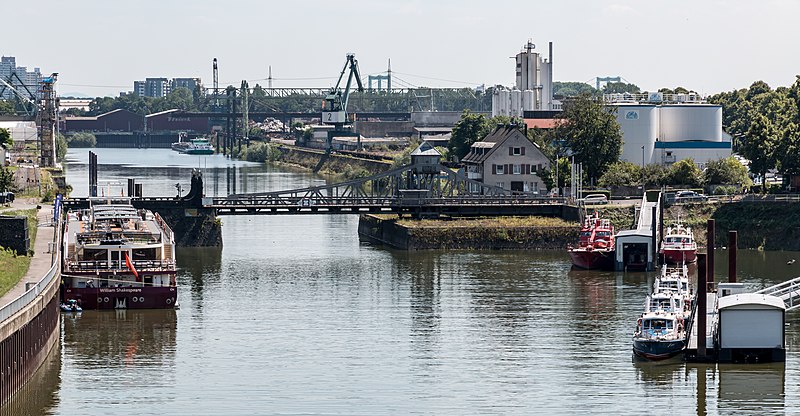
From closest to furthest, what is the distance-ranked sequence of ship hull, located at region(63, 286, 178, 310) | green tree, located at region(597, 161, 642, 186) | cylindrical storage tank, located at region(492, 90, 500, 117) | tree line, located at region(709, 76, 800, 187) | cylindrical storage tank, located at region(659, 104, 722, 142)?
ship hull, located at region(63, 286, 178, 310)
tree line, located at region(709, 76, 800, 187)
green tree, located at region(597, 161, 642, 186)
cylindrical storage tank, located at region(659, 104, 722, 142)
cylindrical storage tank, located at region(492, 90, 500, 117)

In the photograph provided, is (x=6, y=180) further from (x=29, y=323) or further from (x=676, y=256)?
(x=29, y=323)

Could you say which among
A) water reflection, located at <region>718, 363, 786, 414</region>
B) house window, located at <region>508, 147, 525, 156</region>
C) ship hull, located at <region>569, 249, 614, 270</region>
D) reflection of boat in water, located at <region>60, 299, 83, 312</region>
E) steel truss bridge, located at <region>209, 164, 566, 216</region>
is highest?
house window, located at <region>508, 147, 525, 156</region>

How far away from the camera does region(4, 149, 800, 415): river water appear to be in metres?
42.0

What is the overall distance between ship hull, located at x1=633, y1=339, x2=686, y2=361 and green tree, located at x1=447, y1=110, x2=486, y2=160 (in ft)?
223

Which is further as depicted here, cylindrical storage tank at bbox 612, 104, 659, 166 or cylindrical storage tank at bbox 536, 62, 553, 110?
cylindrical storage tank at bbox 536, 62, 553, 110

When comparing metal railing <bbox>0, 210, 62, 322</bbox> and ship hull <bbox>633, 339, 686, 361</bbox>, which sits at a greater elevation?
metal railing <bbox>0, 210, 62, 322</bbox>

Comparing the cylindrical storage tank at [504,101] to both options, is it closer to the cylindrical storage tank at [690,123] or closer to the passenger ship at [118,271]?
the cylindrical storage tank at [690,123]

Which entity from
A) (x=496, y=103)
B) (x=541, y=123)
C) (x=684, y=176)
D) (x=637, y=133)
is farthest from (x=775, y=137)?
(x=496, y=103)

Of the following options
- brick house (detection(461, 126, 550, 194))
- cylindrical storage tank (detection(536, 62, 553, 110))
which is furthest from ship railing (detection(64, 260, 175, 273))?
cylindrical storage tank (detection(536, 62, 553, 110))

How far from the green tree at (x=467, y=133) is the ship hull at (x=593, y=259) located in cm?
4420

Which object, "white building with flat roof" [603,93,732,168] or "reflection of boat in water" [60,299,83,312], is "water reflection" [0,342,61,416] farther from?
"white building with flat roof" [603,93,732,168]

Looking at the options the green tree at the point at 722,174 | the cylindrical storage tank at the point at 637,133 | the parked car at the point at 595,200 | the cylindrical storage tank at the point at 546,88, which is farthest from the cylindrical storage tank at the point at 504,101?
the parked car at the point at 595,200

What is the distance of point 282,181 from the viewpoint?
143000 millimetres

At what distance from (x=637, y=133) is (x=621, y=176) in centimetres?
1129
